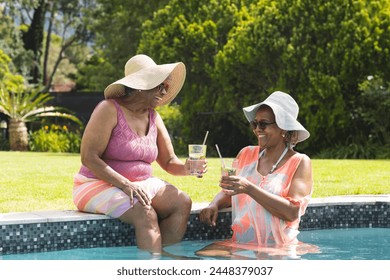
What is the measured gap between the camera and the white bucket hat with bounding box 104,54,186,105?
18.5 feet

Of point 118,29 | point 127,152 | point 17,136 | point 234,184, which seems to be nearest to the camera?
point 234,184

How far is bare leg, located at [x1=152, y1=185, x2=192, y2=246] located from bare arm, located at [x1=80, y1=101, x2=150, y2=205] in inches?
9.4

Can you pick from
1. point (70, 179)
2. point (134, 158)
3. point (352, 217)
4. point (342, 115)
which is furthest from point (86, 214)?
point (342, 115)

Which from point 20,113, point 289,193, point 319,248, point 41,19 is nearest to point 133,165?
point 289,193

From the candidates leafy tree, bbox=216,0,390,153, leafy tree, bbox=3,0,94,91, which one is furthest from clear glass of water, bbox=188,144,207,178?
leafy tree, bbox=3,0,94,91

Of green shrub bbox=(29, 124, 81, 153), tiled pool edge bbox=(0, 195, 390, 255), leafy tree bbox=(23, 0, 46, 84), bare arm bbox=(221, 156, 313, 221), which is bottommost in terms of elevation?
green shrub bbox=(29, 124, 81, 153)

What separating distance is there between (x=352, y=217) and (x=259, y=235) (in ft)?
5.83

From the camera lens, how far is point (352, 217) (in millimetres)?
6969

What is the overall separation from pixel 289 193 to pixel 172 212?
939mm

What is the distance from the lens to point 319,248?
5875mm

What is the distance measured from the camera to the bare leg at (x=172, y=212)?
18.6 feet

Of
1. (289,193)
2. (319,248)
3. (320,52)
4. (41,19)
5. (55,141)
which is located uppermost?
(41,19)

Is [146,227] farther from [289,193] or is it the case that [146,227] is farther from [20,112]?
[20,112]

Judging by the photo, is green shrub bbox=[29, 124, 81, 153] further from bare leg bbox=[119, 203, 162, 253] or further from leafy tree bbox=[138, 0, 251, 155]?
→ bare leg bbox=[119, 203, 162, 253]
